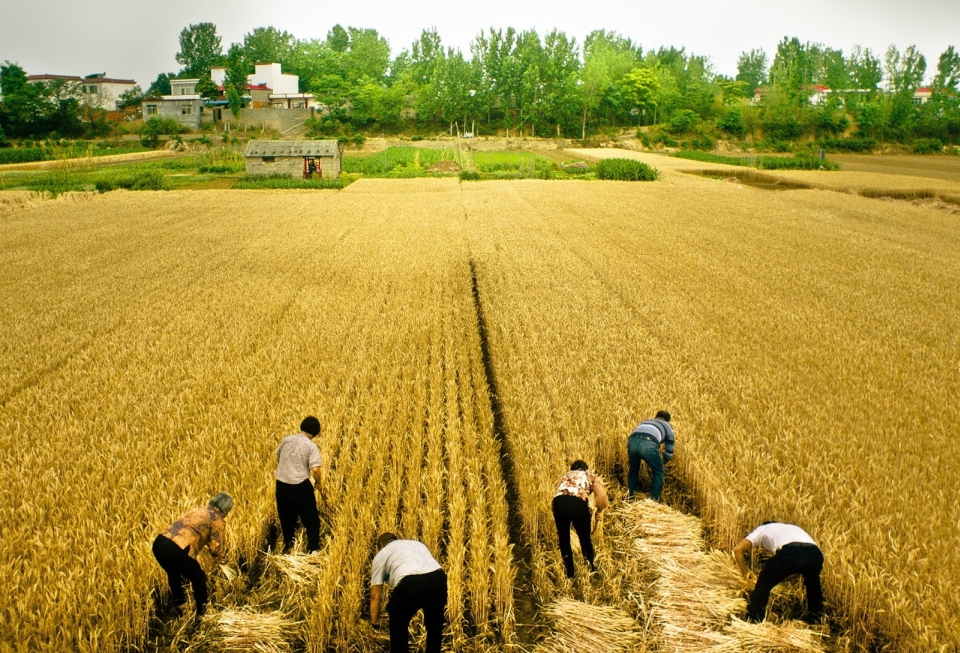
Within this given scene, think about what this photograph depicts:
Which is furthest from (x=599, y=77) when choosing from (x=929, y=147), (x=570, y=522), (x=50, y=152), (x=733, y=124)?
(x=570, y=522)

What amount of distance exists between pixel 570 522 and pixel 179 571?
3.12 meters

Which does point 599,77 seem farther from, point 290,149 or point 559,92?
point 290,149

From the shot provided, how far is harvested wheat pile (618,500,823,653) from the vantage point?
15.9 ft

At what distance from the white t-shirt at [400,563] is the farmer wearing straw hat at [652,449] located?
9.10ft

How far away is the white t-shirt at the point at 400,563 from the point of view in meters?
4.52

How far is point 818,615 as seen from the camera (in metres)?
5.14

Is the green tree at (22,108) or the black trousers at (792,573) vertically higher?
the green tree at (22,108)

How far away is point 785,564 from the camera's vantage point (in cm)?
479

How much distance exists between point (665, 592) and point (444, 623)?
1818 mm

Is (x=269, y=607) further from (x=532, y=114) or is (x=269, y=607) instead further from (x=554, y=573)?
(x=532, y=114)

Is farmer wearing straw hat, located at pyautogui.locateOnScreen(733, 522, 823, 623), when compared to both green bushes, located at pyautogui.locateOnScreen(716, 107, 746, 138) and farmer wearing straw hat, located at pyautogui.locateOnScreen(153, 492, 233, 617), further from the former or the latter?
green bushes, located at pyautogui.locateOnScreen(716, 107, 746, 138)

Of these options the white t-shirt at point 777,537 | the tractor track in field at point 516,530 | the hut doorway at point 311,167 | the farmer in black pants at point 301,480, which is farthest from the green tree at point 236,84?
the white t-shirt at point 777,537

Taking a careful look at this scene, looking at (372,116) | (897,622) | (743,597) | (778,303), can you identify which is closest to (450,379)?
(743,597)

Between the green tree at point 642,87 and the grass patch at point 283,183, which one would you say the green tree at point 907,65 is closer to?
the green tree at point 642,87
